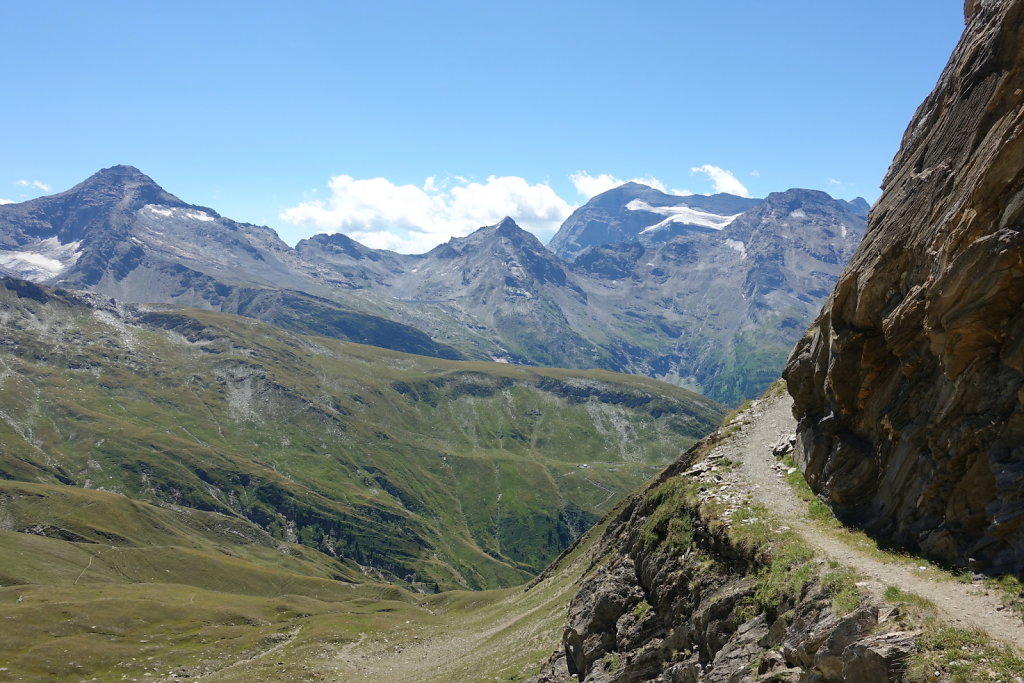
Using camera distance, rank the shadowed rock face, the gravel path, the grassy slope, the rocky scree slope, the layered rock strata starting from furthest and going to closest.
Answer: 1. the grassy slope
2. the shadowed rock face
3. the rocky scree slope
4. the layered rock strata
5. the gravel path

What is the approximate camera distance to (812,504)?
33.4 metres

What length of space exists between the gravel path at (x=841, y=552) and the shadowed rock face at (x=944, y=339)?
1517 mm

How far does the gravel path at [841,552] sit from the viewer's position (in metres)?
20.3

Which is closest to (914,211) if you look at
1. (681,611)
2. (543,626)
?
(681,611)

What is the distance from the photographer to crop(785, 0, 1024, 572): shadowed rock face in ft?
77.5

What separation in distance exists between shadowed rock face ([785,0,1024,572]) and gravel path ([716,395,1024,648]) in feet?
4.98

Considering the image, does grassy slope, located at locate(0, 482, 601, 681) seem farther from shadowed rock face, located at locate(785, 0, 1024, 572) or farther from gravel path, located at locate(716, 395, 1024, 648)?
shadowed rock face, located at locate(785, 0, 1024, 572)

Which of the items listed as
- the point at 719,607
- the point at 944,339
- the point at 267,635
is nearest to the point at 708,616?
the point at 719,607

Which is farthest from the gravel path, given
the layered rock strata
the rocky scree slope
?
the layered rock strata

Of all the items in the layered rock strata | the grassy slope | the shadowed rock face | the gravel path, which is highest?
the shadowed rock face

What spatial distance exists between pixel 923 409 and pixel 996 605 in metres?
9.01

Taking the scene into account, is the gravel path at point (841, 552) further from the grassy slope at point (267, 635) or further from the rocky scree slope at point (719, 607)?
the grassy slope at point (267, 635)

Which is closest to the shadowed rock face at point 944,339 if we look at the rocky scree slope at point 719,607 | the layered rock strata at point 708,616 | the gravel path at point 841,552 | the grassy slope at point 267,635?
the gravel path at point 841,552

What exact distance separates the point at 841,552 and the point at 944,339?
898 centimetres
